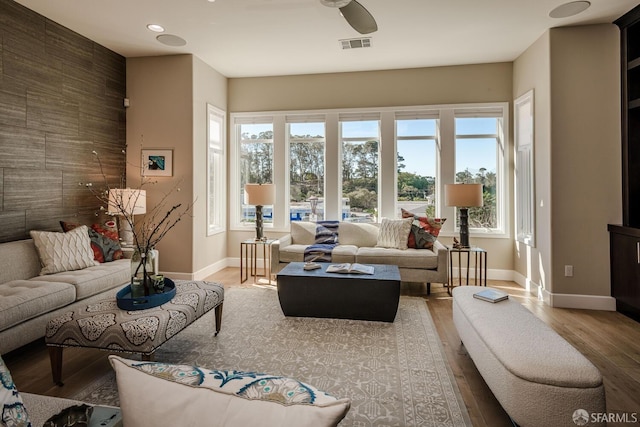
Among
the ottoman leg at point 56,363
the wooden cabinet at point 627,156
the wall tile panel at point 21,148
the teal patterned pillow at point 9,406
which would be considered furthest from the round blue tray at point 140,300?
the wooden cabinet at point 627,156

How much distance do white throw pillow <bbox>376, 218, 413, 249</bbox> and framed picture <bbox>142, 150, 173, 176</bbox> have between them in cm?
299

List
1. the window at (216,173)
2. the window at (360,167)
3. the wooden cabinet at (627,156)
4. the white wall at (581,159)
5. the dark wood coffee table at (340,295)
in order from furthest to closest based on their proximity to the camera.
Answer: the window at (360,167)
the window at (216,173)
the white wall at (581,159)
the wooden cabinet at (627,156)
the dark wood coffee table at (340,295)

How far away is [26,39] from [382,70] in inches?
169

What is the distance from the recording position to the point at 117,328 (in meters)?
2.14

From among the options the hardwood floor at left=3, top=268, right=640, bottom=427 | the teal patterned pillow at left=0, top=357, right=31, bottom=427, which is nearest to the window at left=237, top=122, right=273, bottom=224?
the hardwood floor at left=3, top=268, right=640, bottom=427

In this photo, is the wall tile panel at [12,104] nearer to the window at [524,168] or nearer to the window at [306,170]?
the window at [306,170]

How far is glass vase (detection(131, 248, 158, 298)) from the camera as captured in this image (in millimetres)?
2531

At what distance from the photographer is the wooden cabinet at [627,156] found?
358 cm

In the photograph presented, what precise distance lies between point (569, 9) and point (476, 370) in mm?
3531

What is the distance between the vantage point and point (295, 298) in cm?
349

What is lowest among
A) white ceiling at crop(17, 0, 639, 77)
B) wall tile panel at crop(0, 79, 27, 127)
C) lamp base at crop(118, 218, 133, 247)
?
lamp base at crop(118, 218, 133, 247)

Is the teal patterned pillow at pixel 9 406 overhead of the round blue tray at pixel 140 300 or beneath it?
overhead

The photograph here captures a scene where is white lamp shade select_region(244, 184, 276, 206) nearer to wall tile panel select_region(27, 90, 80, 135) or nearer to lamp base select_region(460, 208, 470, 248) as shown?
wall tile panel select_region(27, 90, 80, 135)

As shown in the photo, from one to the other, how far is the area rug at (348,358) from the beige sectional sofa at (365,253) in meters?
0.66
